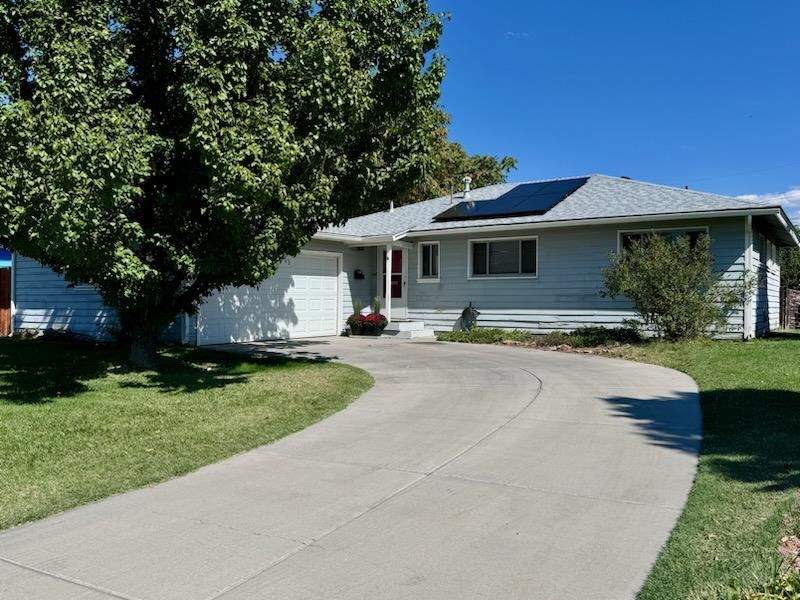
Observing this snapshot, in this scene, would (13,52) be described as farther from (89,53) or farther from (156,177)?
(156,177)

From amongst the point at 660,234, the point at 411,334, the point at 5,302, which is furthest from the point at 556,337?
the point at 5,302

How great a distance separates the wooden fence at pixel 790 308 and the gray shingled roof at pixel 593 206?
32.3 ft

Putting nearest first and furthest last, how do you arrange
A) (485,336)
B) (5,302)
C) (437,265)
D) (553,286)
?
(485,336) → (553,286) → (437,265) → (5,302)

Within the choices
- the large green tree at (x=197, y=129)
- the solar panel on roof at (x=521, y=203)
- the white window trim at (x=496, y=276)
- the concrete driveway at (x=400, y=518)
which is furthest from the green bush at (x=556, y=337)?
the concrete driveway at (x=400, y=518)

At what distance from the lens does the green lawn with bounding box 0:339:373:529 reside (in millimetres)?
5242

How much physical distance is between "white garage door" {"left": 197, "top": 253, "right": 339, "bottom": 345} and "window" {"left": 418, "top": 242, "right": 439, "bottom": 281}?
263cm

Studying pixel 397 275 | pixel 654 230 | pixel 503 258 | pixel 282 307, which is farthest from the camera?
pixel 397 275

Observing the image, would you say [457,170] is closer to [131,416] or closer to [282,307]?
[282,307]

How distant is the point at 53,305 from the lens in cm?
1830

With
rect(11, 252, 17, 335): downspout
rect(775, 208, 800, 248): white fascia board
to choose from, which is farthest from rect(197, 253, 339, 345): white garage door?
rect(775, 208, 800, 248): white fascia board

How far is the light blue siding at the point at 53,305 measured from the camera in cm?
1728

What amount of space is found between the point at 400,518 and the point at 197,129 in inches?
208

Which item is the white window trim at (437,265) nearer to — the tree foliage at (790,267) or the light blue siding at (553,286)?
the light blue siding at (553,286)

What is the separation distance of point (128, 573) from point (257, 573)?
745 millimetres
